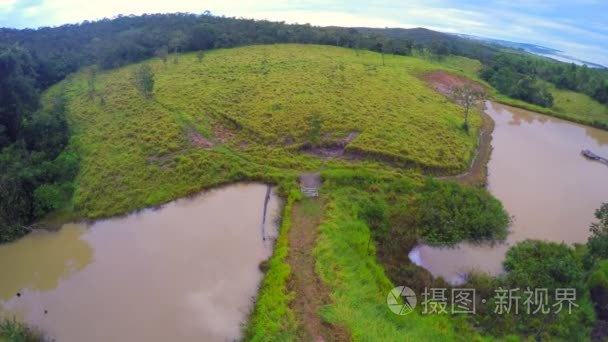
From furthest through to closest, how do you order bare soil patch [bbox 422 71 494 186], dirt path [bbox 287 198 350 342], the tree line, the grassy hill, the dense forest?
1. the tree line
2. bare soil patch [bbox 422 71 494 186]
3. the grassy hill
4. the dense forest
5. dirt path [bbox 287 198 350 342]

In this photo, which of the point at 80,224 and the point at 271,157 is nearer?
the point at 80,224

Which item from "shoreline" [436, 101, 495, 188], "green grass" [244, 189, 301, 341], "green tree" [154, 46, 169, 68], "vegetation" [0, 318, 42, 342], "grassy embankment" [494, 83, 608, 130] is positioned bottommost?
"vegetation" [0, 318, 42, 342]

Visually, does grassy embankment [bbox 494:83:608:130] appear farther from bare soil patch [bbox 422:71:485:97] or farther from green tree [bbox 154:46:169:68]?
green tree [bbox 154:46:169:68]

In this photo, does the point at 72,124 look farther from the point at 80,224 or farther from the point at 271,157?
the point at 271,157

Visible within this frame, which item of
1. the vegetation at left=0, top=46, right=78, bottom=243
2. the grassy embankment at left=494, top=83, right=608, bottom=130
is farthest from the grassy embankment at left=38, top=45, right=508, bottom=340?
the grassy embankment at left=494, top=83, right=608, bottom=130

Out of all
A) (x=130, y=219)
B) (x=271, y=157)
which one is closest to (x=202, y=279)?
(x=130, y=219)

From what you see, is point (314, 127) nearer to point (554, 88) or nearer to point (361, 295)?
point (361, 295)
